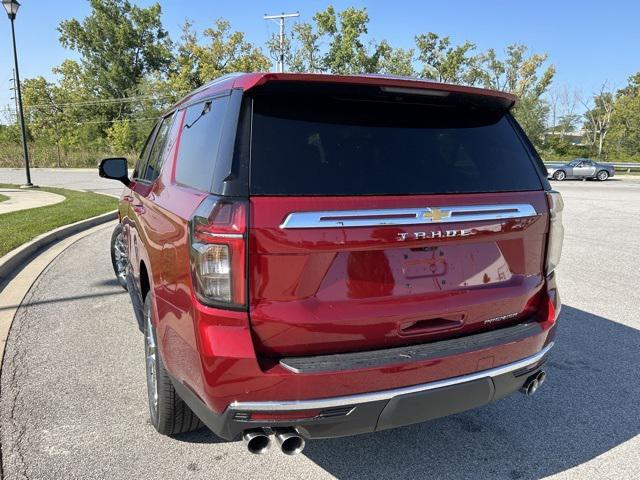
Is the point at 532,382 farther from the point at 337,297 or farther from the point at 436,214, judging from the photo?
the point at 337,297

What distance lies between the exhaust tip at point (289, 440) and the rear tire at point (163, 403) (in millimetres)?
766

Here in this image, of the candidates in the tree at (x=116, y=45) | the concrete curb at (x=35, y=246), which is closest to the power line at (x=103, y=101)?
the tree at (x=116, y=45)

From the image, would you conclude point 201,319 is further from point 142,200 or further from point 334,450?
point 142,200

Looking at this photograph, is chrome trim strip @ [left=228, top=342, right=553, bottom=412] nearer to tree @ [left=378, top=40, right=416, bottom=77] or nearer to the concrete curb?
the concrete curb

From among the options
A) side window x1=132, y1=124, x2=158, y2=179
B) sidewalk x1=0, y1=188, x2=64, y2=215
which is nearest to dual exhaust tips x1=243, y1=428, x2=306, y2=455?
side window x1=132, y1=124, x2=158, y2=179

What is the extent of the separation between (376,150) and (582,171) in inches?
1268

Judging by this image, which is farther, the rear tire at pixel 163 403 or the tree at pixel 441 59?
the tree at pixel 441 59

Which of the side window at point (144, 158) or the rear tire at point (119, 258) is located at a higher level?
the side window at point (144, 158)

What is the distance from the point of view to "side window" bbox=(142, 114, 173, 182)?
343 cm

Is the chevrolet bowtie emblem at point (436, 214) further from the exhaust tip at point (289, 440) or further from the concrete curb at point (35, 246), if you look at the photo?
the concrete curb at point (35, 246)

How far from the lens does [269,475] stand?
2482 millimetres

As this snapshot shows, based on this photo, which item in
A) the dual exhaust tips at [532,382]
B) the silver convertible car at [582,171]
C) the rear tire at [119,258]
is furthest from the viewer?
the silver convertible car at [582,171]

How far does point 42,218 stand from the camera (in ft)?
31.8

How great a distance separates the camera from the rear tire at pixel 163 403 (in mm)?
2543
